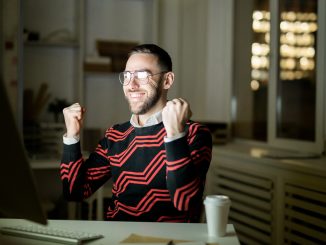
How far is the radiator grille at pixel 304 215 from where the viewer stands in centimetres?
250

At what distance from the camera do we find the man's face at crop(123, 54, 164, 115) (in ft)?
5.97

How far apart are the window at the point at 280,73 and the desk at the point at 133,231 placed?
1.71 meters

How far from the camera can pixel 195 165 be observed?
5.48 ft

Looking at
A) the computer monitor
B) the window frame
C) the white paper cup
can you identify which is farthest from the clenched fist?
the window frame

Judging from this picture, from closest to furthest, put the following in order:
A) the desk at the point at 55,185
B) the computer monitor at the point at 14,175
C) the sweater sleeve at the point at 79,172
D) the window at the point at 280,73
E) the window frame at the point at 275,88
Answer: the computer monitor at the point at 14,175
the sweater sleeve at the point at 79,172
the window frame at the point at 275,88
the window at the point at 280,73
the desk at the point at 55,185

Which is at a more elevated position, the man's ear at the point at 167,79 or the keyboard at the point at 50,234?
the man's ear at the point at 167,79

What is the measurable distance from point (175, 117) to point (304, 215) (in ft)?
4.53

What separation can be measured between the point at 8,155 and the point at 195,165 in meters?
0.94

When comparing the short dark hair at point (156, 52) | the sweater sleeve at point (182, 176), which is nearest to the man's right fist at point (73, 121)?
the short dark hair at point (156, 52)

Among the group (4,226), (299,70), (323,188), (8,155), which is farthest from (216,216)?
(299,70)

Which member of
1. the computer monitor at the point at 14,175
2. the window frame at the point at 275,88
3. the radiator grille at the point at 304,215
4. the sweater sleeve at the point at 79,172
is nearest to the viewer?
the computer monitor at the point at 14,175

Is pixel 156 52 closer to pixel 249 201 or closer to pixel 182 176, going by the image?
pixel 182 176

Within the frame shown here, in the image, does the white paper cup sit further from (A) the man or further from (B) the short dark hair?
(B) the short dark hair

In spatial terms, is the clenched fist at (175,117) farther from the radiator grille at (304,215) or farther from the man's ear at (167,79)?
the radiator grille at (304,215)
